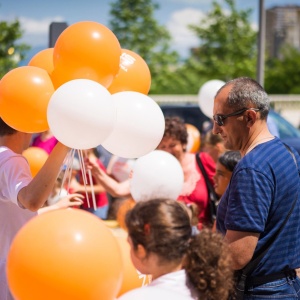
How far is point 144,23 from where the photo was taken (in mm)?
34625

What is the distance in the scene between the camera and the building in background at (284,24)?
245 feet

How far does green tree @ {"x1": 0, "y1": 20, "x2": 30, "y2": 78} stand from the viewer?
19.5 meters

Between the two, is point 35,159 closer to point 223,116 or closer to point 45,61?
point 45,61

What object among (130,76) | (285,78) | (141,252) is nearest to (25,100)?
(130,76)

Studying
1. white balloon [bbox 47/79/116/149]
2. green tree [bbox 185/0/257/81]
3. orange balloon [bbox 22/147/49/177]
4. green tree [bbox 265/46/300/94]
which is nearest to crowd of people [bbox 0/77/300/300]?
white balloon [bbox 47/79/116/149]

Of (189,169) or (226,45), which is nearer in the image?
(189,169)

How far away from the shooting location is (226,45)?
109 feet

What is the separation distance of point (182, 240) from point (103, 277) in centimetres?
34

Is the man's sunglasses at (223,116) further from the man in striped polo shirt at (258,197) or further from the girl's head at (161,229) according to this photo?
the girl's head at (161,229)

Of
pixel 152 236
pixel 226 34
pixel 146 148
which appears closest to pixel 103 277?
pixel 152 236

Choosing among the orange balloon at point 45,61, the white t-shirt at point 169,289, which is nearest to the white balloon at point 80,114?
the orange balloon at point 45,61

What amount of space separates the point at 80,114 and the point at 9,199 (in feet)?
1.83

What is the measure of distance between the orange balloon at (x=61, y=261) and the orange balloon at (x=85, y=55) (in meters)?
0.91

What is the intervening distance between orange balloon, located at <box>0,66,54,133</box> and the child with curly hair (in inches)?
35.8
